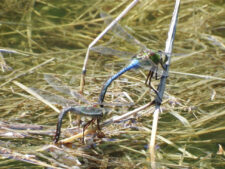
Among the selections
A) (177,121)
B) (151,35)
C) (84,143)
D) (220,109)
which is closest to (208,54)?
(151,35)

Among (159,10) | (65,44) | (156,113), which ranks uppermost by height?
(159,10)

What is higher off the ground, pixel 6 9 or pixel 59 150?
pixel 6 9

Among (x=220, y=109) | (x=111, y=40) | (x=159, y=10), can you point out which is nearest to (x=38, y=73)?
(x=111, y=40)

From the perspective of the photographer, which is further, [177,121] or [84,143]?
[177,121]

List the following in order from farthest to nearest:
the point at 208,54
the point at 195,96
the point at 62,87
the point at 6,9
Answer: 1. the point at 6,9
2. the point at 208,54
3. the point at 195,96
4. the point at 62,87

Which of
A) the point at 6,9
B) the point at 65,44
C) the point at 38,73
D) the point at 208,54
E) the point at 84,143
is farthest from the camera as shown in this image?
the point at 6,9

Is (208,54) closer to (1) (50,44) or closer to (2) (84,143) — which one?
(1) (50,44)
